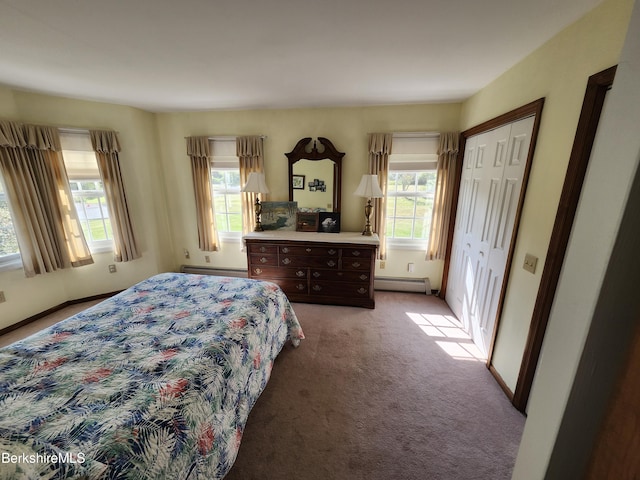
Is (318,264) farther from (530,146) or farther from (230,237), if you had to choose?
(530,146)

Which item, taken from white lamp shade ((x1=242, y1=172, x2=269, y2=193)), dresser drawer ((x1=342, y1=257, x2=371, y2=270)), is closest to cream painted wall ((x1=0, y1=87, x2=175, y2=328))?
white lamp shade ((x1=242, y1=172, x2=269, y2=193))

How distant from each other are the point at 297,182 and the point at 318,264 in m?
1.14

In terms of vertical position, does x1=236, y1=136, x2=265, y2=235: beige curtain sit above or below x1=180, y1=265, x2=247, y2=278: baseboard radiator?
above

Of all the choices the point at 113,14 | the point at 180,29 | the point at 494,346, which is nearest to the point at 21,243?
the point at 113,14

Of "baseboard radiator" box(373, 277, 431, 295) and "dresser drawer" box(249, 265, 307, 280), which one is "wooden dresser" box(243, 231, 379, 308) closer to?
"dresser drawer" box(249, 265, 307, 280)

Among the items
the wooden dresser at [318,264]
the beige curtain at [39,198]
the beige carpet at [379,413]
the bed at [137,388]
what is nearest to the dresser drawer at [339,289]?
the wooden dresser at [318,264]

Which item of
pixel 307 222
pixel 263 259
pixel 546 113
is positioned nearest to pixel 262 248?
pixel 263 259

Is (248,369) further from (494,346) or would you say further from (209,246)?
(209,246)

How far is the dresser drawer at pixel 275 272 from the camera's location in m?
3.09

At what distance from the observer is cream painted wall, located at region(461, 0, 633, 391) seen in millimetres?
1241

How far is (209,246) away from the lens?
12.0 ft

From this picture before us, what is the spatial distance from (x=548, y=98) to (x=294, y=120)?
97.7 inches

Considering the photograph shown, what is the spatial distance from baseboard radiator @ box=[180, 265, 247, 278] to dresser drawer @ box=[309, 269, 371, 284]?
1257 millimetres

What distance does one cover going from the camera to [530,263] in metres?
1.68
